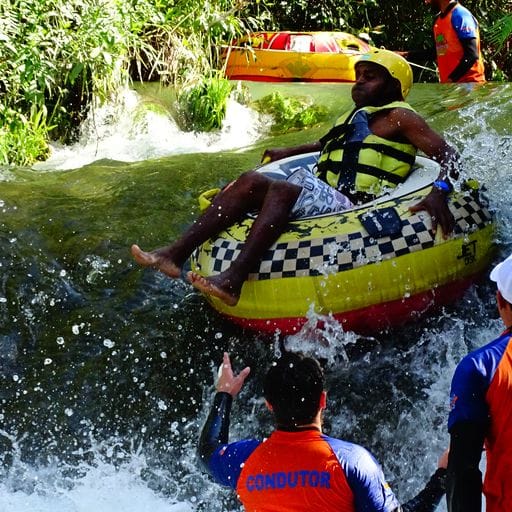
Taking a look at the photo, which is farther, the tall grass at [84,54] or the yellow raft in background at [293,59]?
A: the yellow raft in background at [293,59]

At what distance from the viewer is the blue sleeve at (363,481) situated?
Result: 7.55ft

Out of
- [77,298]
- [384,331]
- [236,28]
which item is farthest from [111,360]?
[236,28]

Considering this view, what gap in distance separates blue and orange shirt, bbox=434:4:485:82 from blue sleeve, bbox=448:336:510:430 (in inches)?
248

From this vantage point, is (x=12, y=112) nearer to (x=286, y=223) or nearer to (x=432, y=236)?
(x=286, y=223)

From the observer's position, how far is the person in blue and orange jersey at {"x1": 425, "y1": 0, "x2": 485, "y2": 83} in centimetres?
795

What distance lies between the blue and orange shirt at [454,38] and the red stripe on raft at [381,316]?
439 centimetres

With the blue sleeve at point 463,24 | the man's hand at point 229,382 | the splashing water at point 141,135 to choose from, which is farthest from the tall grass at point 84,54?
the man's hand at point 229,382

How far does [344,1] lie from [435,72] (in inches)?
57.5

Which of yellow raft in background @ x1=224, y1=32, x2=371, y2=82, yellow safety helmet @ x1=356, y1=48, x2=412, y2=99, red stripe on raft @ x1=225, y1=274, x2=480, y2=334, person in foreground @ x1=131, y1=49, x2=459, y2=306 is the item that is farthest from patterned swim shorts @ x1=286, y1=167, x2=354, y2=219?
yellow raft in background @ x1=224, y1=32, x2=371, y2=82

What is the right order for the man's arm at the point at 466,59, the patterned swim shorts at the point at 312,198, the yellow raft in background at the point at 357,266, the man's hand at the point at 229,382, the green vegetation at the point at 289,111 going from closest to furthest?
the man's hand at the point at 229,382
the yellow raft in background at the point at 357,266
the patterned swim shorts at the point at 312,198
the man's arm at the point at 466,59
the green vegetation at the point at 289,111

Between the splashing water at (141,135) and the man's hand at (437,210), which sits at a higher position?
the man's hand at (437,210)

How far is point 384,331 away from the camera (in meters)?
4.18

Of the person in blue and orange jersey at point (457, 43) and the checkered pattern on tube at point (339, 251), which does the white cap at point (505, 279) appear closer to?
the checkered pattern on tube at point (339, 251)

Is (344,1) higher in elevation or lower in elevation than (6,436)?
higher
